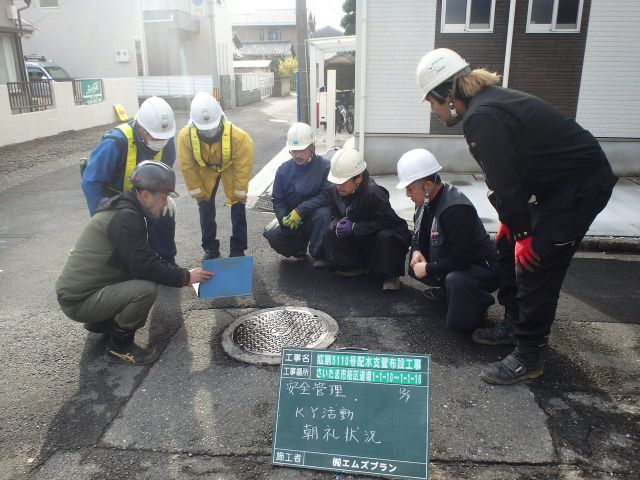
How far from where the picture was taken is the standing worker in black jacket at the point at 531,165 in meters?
2.86

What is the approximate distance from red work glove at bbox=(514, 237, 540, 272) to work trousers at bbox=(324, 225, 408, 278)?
159 cm

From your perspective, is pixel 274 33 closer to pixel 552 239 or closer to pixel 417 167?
pixel 417 167

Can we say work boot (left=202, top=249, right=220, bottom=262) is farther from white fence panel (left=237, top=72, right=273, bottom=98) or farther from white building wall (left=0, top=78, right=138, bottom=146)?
white fence panel (left=237, top=72, right=273, bottom=98)

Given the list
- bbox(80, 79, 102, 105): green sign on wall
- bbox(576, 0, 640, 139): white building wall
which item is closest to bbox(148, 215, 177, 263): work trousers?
bbox(576, 0, 640, 139): white building wall

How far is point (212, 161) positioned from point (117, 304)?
204 cm

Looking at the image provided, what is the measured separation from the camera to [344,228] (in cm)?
467

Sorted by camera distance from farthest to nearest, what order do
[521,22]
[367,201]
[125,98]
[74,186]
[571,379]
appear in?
1. [125,98]
2. [74,186]
3. [521,22]
4. [367,201]
5. [571,379]

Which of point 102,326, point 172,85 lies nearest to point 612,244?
point 102,326

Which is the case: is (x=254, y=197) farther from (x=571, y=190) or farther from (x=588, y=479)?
(x=588, y=479)

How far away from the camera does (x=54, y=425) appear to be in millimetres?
2975

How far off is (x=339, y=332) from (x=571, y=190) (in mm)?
1943

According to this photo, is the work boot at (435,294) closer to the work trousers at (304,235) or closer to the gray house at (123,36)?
the work trousers at (304,235)

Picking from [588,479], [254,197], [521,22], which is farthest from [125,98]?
[588,479]

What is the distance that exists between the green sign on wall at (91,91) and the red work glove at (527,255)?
55.3 feet
